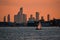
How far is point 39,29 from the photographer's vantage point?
195 m

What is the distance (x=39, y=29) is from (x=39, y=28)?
4.89 feet

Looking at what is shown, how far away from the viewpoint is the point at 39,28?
194 meters
